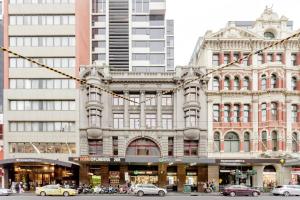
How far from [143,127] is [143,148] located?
8.59 feet

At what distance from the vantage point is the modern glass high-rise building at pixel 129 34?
244ft

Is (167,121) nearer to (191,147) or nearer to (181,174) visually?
(191,147)

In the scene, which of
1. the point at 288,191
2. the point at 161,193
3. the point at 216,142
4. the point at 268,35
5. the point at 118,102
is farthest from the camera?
the point at 268,35

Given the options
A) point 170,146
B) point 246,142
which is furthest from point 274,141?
point 170,146

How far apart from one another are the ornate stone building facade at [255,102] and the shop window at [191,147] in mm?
1708

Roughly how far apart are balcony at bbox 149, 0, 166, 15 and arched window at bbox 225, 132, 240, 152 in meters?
29.7

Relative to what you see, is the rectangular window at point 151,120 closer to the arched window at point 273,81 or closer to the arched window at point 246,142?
the arched window at point 246,142

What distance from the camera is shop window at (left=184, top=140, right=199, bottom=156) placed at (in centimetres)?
5472

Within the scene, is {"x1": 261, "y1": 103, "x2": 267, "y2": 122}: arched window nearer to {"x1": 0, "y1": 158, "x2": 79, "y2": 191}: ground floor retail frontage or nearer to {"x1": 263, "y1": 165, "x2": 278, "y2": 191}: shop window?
{"x1": 263, "y1": 165, "x2": 278, "y2": 191}: shop window

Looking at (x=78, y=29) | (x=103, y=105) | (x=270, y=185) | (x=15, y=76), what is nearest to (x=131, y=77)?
(x=103, y=105)

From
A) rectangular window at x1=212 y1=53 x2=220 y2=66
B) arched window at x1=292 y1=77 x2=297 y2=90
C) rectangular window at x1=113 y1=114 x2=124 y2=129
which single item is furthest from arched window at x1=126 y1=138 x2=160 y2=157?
arched window at x1=292 y1=77 x2=297 y2=90

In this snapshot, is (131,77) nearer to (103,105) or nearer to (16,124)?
(103,105)

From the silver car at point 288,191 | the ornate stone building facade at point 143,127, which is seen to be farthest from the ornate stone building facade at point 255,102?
the silver car at point 288,191

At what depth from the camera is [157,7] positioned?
250 ft
